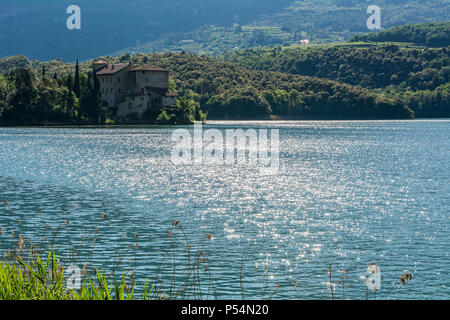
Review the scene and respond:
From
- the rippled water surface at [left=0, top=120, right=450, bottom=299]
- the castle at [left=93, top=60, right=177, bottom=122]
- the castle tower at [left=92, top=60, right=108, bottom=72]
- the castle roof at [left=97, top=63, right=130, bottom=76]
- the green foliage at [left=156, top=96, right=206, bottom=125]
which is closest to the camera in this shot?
the rippled water surface at [left=0, top=120, right=450, bottom=299]

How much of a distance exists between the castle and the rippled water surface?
321ft

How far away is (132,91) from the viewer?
6398 inches

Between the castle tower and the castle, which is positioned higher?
the castle tower

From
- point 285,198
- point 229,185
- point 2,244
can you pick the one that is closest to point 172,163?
point 229,185

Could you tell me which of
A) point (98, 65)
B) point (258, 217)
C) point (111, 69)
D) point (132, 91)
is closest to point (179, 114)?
point (132, 91)

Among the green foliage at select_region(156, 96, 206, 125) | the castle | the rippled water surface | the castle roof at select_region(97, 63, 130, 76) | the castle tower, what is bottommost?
the rippled water surface

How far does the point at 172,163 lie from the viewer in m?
65.8

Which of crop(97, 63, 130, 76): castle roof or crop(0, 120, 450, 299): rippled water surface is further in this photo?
crop(97, 63, 130, 76): castle roof

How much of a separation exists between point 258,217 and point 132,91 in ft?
447

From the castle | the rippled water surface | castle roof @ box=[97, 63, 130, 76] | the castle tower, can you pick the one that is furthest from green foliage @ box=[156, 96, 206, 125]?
the rippled water surface

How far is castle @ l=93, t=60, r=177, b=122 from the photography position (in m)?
160

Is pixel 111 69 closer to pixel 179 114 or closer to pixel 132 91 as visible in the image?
pixel 132 91

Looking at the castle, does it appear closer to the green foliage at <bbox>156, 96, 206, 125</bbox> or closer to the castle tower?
the green foliage at <bbox>156, 96, 206, 125</bbox>
